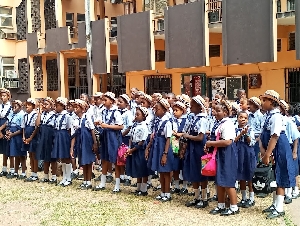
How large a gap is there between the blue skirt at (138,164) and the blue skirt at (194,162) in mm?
1077

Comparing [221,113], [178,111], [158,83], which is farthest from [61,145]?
[158,83]

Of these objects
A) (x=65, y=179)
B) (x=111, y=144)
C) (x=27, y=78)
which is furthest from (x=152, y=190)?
(x=27, y=78)

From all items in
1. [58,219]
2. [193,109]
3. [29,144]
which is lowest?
[58,219]

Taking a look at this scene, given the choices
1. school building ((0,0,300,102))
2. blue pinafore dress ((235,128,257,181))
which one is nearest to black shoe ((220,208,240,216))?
blue pinafore dress ((235,128,257,181))

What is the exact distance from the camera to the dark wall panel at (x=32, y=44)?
75.6ft

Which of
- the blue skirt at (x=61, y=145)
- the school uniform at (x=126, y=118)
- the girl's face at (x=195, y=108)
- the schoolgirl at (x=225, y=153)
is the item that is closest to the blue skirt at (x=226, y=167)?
the schoolgirl at (x=225, y=153)

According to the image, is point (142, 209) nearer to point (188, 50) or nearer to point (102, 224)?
point (102, 224)

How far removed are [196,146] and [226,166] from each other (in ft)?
2.80

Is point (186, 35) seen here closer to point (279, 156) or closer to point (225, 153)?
point (225, 153)

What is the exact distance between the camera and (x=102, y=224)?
7.06 metres

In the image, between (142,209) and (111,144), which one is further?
(111,144)

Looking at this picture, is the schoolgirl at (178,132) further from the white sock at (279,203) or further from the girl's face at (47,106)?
the girl's face at (47,106)

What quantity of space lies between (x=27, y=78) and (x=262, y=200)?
60.7 feet

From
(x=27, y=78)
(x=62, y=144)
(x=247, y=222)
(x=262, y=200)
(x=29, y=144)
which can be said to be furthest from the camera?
(x=27, y=78)
